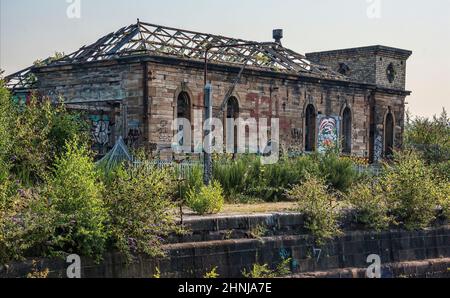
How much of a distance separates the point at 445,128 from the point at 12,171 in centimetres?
2504

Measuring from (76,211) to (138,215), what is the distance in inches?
47.1

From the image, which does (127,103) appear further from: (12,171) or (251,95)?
(12,171)

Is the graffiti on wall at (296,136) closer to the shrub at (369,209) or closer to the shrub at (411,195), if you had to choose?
the shrub at (411,195)

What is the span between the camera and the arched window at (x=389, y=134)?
121 ft

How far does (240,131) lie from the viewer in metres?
28.8

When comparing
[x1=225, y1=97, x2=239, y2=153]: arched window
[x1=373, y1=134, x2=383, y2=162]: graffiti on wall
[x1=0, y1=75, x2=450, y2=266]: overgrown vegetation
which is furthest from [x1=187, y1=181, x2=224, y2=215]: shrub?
[x1=373, y1=134, x2=383, y2=162]: graffiti on wall

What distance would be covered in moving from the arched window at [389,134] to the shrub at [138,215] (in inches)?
933

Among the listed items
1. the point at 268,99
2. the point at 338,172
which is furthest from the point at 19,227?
the point at 268,99

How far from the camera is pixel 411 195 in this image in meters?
19.3

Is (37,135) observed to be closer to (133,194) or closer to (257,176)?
(133,194)

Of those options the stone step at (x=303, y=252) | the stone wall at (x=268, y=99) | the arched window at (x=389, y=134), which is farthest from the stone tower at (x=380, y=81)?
the stone step at (x=303, y=252)

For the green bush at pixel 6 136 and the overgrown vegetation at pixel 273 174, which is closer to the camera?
the green bush at pixel 6 136
